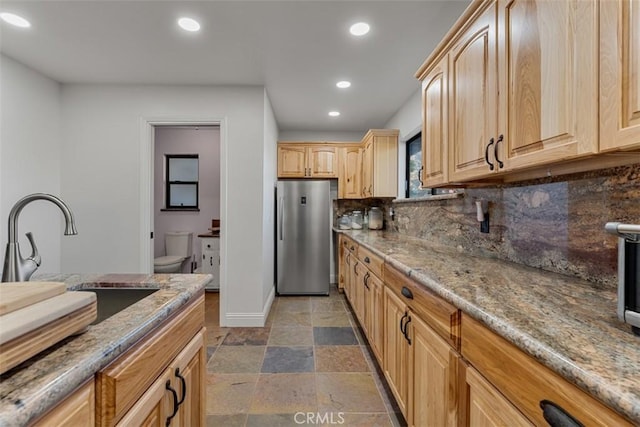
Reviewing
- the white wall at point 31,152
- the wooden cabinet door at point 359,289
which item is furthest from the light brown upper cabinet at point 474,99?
the white wall at point 31,152

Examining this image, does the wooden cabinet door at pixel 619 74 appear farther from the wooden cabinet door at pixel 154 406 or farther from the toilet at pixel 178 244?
the toilet at pixel 178 244

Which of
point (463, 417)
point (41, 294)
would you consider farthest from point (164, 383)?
point (463, 417)

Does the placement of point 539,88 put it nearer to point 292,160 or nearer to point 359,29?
point 359,29

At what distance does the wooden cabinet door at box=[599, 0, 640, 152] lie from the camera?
732 mm

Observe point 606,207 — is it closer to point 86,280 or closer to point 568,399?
point 568,399

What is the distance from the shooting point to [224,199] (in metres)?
3.01

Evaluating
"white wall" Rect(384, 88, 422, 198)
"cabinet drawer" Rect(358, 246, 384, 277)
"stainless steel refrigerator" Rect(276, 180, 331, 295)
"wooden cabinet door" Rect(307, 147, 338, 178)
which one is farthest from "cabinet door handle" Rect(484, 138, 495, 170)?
"wooden cabinet door" Rect(307, 147, 338, 178)

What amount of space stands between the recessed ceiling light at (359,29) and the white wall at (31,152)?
2.92 metres

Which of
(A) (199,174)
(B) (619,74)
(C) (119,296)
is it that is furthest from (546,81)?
(A) (199,174)

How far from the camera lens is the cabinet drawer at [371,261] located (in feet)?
6.76

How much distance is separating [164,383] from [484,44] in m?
1.82

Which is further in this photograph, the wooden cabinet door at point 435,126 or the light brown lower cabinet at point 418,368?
the wooden cabinet door at point 435,126

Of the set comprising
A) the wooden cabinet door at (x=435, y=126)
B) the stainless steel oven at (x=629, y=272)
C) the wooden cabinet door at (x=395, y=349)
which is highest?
the wooden cabinet door at (x=435, y=126)

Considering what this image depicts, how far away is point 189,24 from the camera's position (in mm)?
2045
